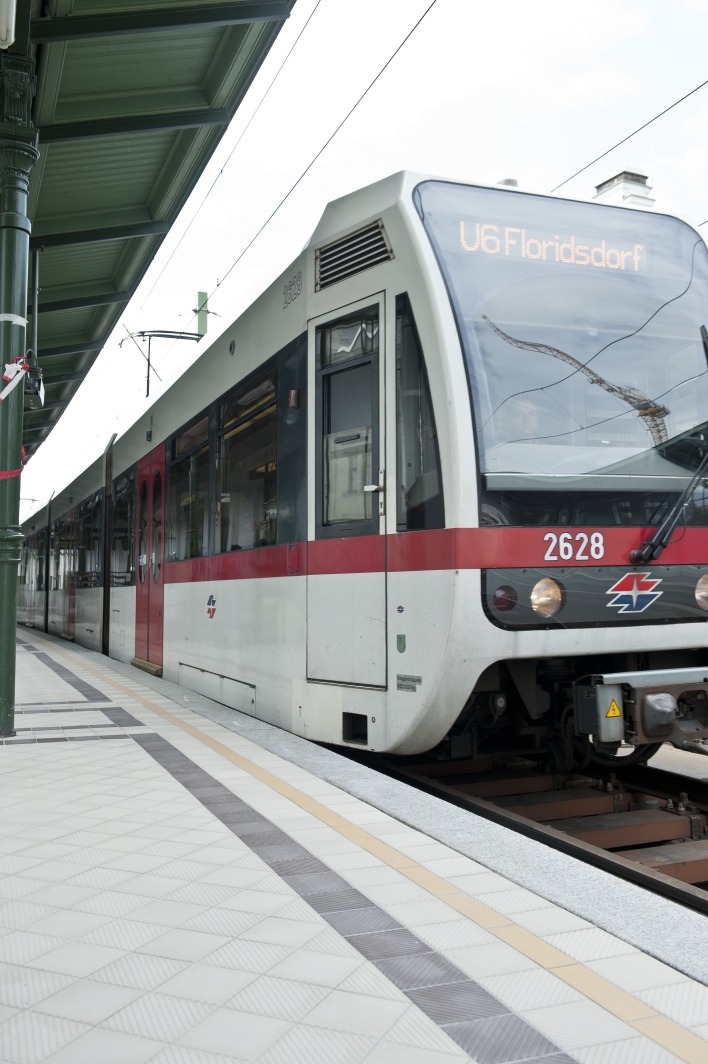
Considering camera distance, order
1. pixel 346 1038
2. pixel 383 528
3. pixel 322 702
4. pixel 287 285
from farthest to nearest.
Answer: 1. pixel 287 285
2. pixel 322 702
3. pixel 383 528
4. pixel 346 1038

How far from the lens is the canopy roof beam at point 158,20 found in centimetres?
666

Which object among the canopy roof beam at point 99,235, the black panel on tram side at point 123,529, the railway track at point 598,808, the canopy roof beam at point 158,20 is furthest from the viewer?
the black panel on tram side at point 123,529

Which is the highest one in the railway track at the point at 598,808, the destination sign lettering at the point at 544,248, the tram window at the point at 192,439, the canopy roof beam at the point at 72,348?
the canopy roof beam at the point at 72,348

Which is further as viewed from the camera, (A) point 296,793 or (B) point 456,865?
(A) point 296,793

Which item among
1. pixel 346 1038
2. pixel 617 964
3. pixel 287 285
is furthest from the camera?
pixel 287 285

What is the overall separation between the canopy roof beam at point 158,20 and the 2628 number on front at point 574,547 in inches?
203

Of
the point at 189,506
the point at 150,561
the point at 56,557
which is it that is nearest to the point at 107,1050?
the point at 189,506

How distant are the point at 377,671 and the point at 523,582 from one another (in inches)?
39.0

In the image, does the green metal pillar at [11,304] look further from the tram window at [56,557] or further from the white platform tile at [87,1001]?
the tram window at [56,557]

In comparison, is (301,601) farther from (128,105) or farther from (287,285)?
(128,105)

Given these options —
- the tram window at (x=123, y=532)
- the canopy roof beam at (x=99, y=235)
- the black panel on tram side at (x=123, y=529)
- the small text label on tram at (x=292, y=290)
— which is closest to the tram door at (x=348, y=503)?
the small text label on tram at (x=292, y=290)

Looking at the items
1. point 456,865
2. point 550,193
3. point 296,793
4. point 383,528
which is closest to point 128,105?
point 550,193

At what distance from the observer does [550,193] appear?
16.7ft

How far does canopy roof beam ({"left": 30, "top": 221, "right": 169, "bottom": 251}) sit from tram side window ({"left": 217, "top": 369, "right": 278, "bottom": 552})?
4192mm
